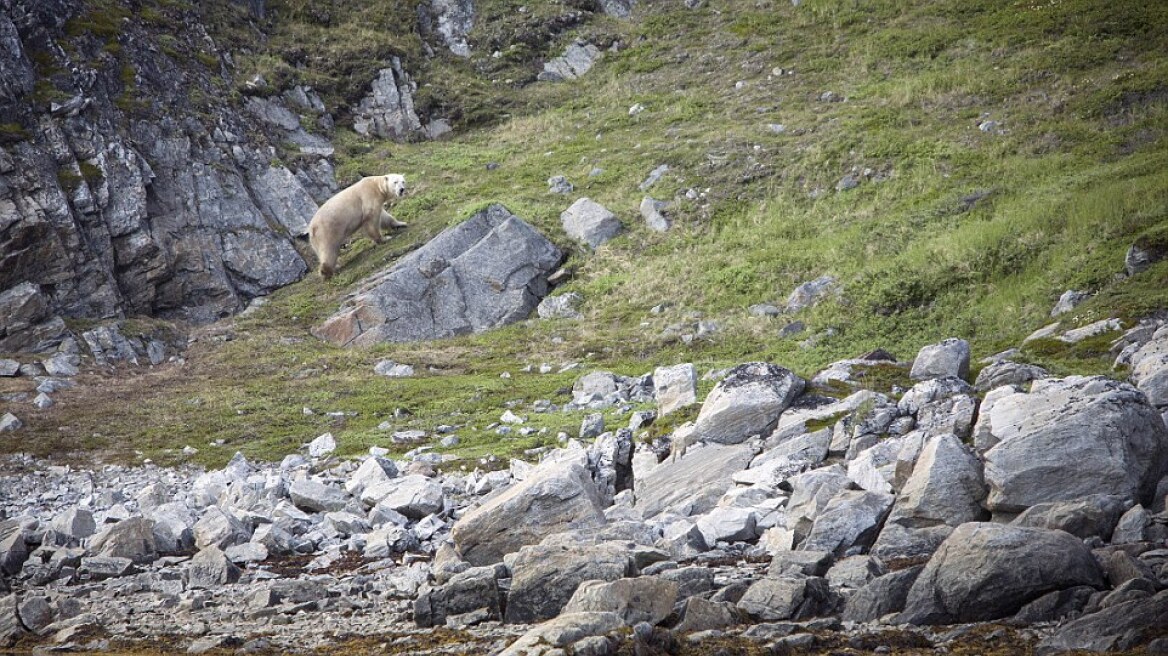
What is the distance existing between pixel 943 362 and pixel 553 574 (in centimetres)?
897

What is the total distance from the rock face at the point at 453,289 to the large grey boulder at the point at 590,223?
1375 millimetres

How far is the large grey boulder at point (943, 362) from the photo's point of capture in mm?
15587

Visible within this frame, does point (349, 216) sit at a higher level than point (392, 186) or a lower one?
lower

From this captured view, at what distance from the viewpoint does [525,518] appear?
38.9 ft

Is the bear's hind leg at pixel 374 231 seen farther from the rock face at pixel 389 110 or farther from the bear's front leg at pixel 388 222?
the rock face at pixel 389 110

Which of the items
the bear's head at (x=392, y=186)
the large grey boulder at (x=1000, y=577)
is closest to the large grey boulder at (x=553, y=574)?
the large grey boulder at (x=1000, y=577)

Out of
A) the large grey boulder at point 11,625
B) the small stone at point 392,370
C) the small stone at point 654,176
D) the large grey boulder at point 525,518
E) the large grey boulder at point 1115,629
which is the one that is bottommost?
the large grey boulder at point 1115,629

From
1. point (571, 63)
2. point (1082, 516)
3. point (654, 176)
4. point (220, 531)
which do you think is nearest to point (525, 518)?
point (220, 531)

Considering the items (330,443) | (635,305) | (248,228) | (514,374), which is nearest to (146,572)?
(330,443)

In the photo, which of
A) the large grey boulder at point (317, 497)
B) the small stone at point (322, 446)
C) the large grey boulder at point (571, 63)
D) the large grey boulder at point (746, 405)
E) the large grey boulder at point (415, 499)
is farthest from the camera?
the large grey boulder at point (571, 63)

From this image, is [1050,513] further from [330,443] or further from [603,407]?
[330,443]

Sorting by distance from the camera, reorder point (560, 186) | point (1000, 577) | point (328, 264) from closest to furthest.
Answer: point (1000, 577), point (328, 264), point (560, 186)

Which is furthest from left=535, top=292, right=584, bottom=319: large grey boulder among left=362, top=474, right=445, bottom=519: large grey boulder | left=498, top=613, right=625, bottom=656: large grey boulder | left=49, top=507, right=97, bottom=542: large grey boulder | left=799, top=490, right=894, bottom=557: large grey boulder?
left=498, top=613, right=625, bottom=656: large grey boulder

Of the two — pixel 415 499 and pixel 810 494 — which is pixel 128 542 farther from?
pixel 810 494
